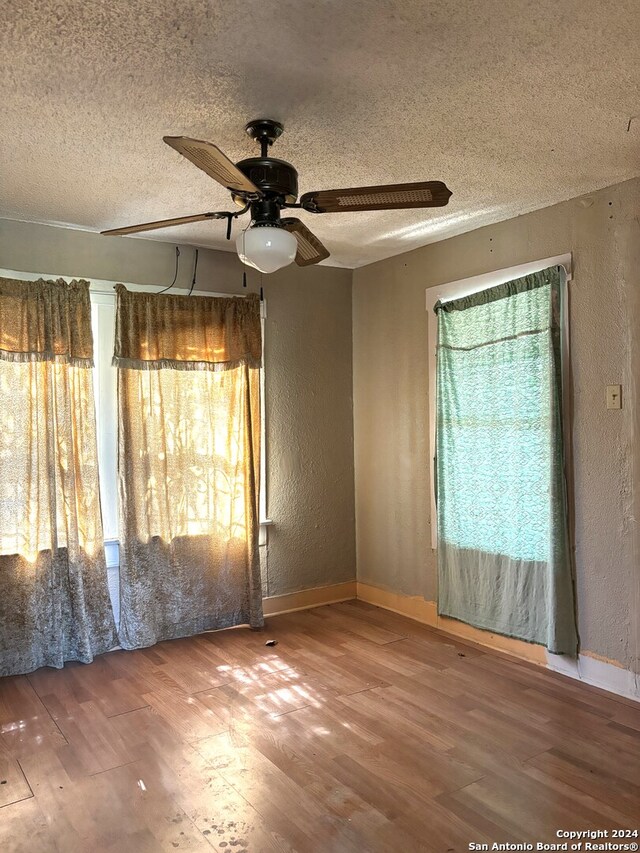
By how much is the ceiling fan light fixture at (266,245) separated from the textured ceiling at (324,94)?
455 millimetres

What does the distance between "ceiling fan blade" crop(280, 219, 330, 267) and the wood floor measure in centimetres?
209

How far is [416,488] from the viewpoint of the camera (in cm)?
452

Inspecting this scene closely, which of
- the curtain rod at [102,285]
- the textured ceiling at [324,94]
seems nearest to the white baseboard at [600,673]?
the textured ceiling at [324,94]

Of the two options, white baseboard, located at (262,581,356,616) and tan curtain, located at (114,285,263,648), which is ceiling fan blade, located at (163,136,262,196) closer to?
tan curtain, located at (114,285,263,648)

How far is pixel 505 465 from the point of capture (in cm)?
378

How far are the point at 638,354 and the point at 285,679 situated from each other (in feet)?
7.85

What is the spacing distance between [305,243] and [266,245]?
51 cm

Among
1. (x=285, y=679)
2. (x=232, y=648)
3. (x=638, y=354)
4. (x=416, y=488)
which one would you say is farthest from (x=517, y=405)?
(x=232, y=648)

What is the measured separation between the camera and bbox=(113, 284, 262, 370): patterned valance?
401 cm

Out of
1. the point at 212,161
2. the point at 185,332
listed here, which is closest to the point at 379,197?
the point at 212,161

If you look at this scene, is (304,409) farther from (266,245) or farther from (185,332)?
(266,245)

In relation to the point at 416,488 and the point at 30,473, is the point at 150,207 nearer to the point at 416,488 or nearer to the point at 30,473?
the point at 30,473

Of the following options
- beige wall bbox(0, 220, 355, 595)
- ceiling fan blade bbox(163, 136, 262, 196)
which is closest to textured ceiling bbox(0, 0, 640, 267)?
ceiling fan blade bbox(163, 136, 262, 196)

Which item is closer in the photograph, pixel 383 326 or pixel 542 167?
pixel 542 167
